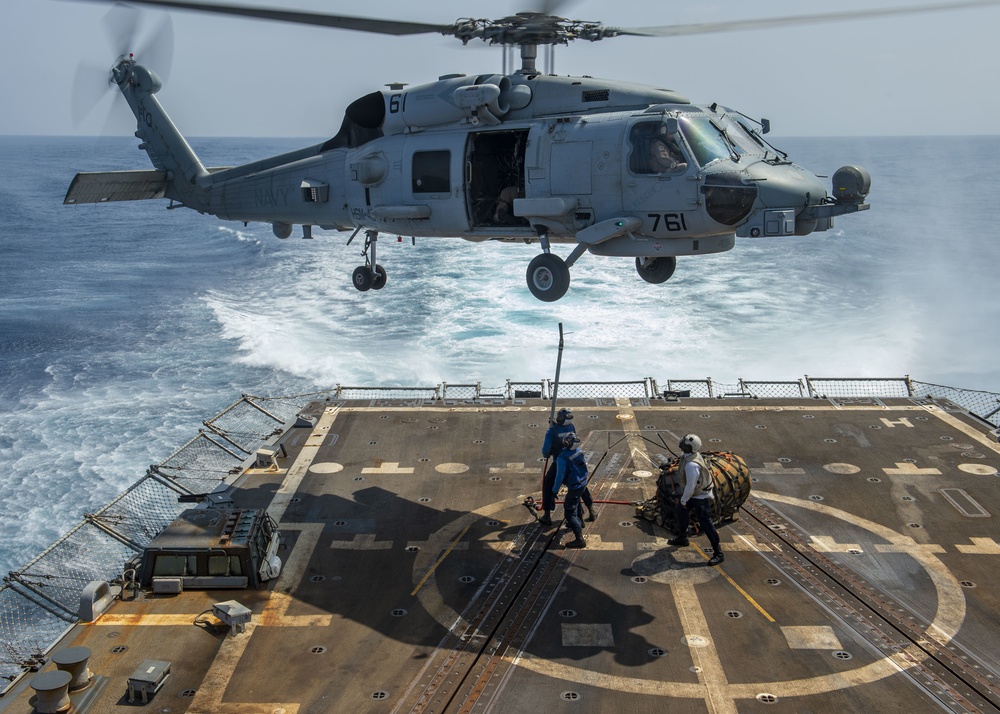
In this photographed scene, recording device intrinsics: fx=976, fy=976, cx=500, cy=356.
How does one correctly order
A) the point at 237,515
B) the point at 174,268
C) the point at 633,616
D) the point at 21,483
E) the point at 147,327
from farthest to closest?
the point at 174,268, the point at 147,327, the point at 21,483, the point at 237,515, the point at 633,616

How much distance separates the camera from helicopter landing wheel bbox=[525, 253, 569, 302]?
44.5 feet

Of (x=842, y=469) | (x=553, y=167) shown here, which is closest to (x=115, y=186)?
(x=553, y=167)

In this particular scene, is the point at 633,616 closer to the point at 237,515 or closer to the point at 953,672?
the point at 953,672

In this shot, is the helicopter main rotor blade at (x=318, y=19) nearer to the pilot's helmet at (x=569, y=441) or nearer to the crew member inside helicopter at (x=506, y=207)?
the crew member inside helicopter at (x=506, y=207)

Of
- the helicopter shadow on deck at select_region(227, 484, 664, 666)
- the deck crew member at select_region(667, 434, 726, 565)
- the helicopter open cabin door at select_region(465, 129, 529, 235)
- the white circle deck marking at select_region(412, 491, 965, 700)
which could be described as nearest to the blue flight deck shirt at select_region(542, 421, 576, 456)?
the helicopter shadow on deck at select_region(227, 484, 664, 666)

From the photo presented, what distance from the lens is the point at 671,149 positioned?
12672 millimetres

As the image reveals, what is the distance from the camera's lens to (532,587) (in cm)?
1173

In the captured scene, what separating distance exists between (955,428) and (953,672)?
27.1 ft

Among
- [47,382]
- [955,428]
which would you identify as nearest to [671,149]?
[955,428]

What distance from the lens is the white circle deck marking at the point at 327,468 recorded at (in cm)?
1566

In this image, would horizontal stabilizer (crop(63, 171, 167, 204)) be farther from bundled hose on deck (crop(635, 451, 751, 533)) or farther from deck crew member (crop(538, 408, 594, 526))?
bundled hose on deck (crop(635, 451, 751, 533))

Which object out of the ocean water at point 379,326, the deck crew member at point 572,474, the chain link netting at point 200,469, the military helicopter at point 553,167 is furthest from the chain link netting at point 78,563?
the deck crew member at point 572,474

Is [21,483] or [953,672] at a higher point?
[953,672]

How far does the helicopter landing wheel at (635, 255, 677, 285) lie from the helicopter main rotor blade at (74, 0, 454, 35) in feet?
15.3
